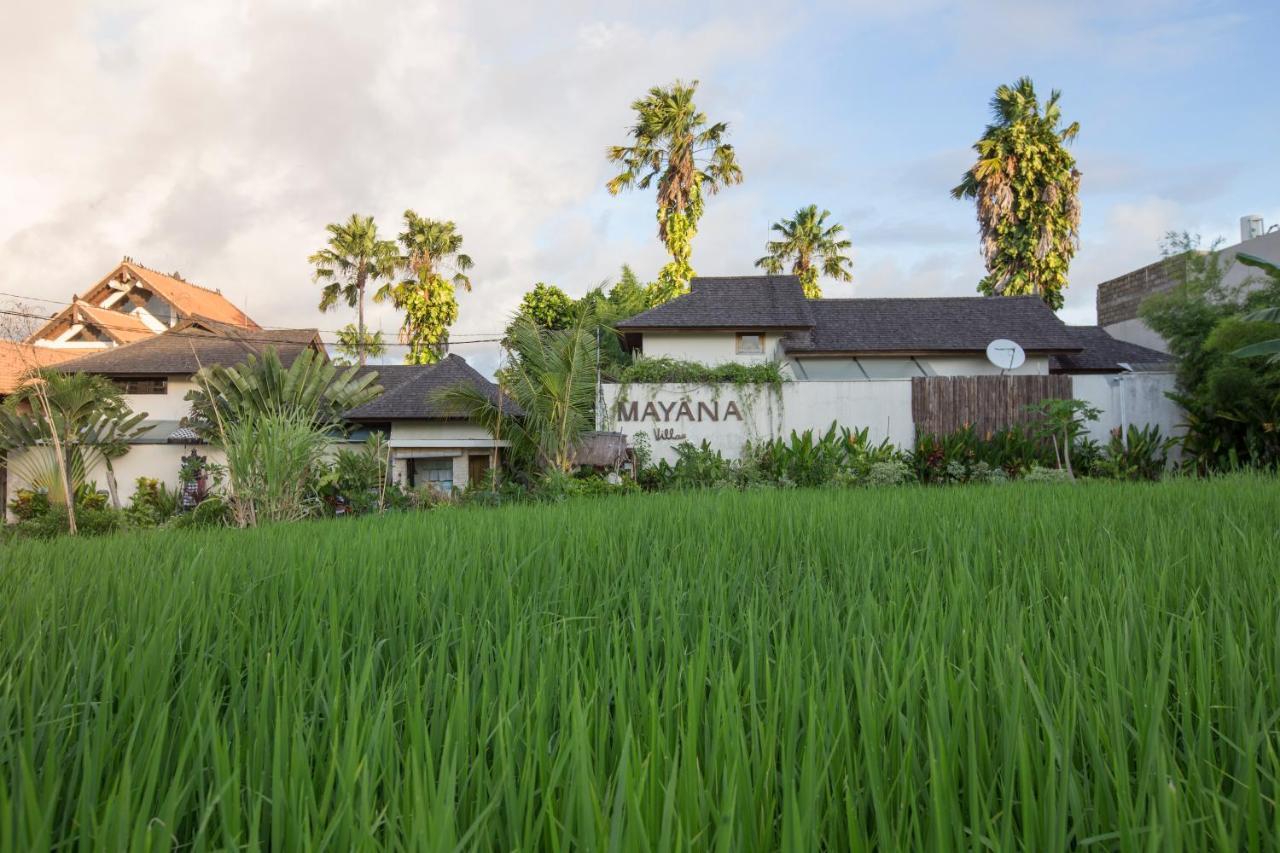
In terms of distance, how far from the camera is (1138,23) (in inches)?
278

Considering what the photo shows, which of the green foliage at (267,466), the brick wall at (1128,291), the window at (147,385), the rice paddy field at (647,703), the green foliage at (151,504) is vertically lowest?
the green foliage at (151,504)

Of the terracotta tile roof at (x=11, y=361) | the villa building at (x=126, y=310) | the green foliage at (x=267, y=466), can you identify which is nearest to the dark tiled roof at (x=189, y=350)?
the villa building at (x=126, y=310)

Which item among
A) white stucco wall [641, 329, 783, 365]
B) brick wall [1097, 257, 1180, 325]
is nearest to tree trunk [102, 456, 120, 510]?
white stucco wall [641, 329, 783, 365]

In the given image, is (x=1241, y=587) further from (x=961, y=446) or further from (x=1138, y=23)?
(x=961, y=446)

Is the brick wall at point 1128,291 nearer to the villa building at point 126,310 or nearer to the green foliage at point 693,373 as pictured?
the green foliage at point 693,373

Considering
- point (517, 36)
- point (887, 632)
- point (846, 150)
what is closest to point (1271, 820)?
point (887, 632)

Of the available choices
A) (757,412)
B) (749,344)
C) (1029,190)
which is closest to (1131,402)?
(757,412)

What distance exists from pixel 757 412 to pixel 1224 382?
7.33 meters

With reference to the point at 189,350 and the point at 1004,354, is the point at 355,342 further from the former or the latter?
the point at 1004,354

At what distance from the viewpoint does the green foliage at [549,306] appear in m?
27.8

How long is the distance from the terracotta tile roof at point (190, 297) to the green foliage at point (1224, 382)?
29.4 meters

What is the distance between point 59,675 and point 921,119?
785 centimetres

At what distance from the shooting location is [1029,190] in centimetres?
2295

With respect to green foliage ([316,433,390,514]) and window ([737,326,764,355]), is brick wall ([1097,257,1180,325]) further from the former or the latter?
green foliage ([316,433,390,514])
